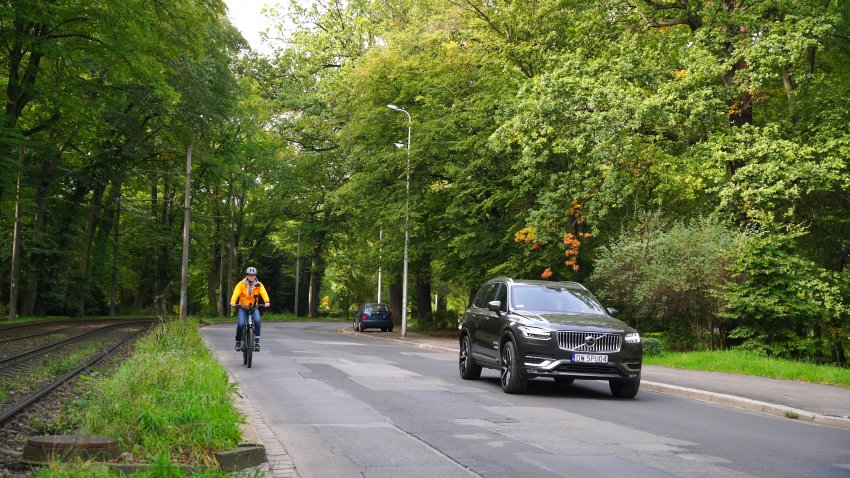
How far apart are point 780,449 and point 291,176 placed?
151 feet

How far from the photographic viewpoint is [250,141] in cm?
5494

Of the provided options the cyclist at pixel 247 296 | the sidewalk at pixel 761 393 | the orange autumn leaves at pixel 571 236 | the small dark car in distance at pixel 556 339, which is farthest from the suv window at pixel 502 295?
the orange autumn leaves at pixel 571 236

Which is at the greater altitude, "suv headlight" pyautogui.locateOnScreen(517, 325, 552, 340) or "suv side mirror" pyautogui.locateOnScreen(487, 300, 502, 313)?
"suv side mirror" pyautogui.locateOnScreen(487, 300, 502, 313)

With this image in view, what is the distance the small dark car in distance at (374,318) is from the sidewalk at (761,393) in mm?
26797

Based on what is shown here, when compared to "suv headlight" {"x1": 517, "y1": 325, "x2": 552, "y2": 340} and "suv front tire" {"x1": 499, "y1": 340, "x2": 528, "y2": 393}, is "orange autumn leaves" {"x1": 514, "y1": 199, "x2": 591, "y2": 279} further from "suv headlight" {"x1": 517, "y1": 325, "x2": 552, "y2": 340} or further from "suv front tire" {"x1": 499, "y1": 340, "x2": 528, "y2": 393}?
"suv headlight" {"x1": 517, "y1": 325, "x2": 552, "y2": 340}

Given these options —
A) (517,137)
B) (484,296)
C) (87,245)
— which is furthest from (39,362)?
(87,245)

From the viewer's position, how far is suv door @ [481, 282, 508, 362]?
1375 centimetres

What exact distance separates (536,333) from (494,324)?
1495mm

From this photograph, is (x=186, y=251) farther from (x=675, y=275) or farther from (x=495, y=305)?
(x=495, y=305)

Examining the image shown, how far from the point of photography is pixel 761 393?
13.7 meters

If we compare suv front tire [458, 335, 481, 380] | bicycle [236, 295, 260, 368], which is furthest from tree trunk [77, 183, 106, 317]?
suv front tire [458, 335, 481, 380]

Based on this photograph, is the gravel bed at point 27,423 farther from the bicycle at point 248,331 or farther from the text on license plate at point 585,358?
the text on license plate at point 585,358

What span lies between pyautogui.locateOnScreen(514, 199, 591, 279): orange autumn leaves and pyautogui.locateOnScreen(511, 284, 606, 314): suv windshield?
1251cm

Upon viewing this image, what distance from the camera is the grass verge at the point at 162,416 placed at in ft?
20.2
